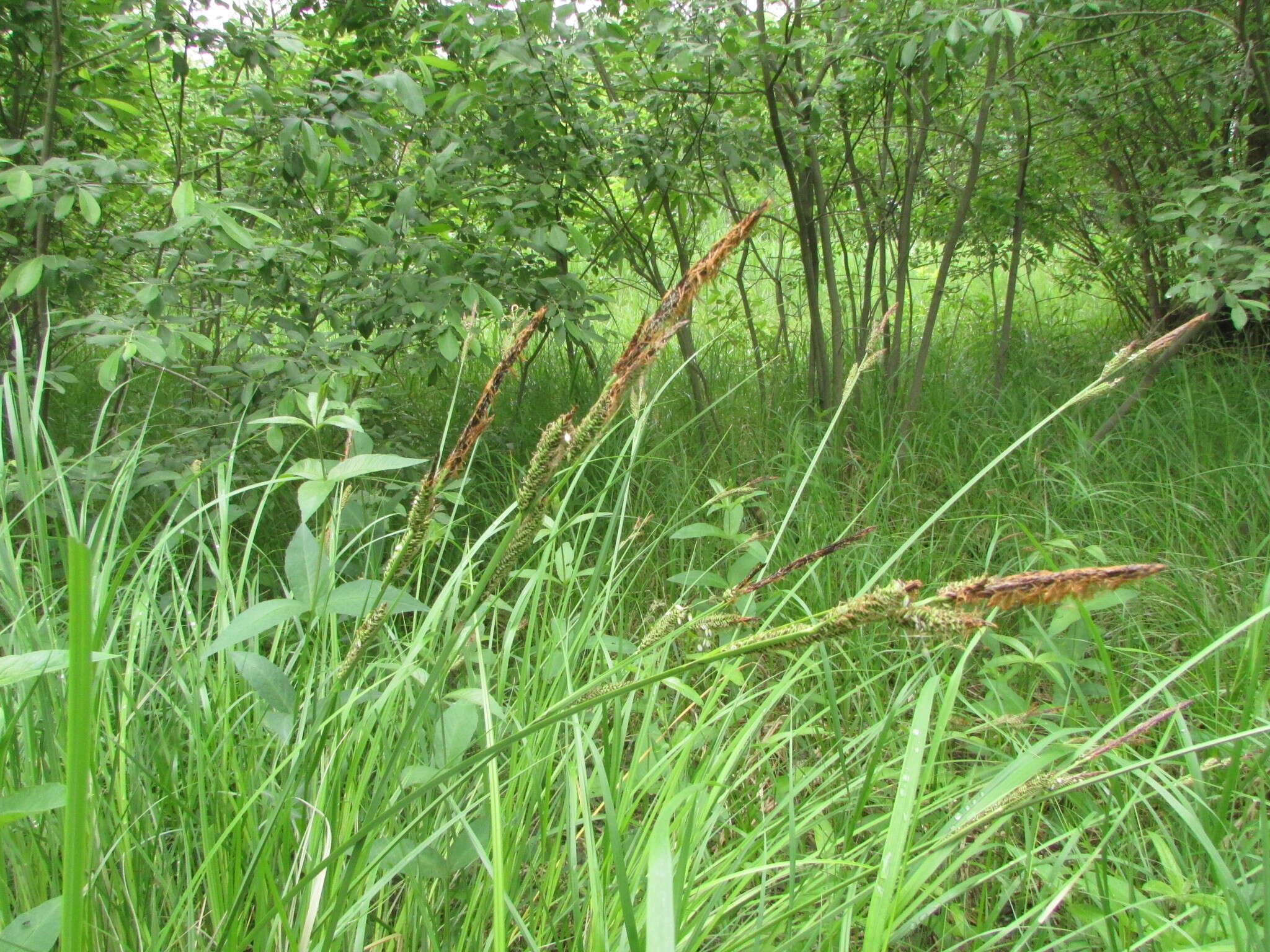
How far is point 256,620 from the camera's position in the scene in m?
0.98

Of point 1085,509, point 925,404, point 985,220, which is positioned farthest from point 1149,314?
point 1085,509

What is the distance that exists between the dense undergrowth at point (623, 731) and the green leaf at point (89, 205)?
0.42 meters

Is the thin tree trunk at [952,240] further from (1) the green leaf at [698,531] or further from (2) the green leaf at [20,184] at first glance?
(2) the green leaf at [20,184]

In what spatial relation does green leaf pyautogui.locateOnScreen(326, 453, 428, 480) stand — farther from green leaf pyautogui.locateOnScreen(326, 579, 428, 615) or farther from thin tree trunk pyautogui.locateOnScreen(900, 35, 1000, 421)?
thin tree trunk pyautogui.locateOnScreen(900, 35, 1000, 421)

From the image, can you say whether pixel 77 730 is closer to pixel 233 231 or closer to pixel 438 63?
pixel 233 231

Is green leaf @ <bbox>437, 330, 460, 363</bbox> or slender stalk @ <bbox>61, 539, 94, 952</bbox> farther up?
green leaf @ <bbox>437, 330, 460, 363</bbox>

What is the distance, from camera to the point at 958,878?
146cm

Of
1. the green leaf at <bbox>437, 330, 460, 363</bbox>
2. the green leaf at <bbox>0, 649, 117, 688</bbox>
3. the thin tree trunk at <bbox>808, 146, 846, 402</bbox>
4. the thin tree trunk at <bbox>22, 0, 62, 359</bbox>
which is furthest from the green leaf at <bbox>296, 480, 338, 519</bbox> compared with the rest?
the thin tree trunk at <bbox>808, 146, 846, 402</bbox>

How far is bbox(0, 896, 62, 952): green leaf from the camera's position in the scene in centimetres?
74

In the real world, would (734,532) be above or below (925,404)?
below

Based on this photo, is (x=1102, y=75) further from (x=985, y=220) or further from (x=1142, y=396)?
(x=1142, y=396)

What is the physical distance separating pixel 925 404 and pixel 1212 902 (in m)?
→ 2.38

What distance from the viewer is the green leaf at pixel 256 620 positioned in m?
0.95

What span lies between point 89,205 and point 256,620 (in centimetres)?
119
